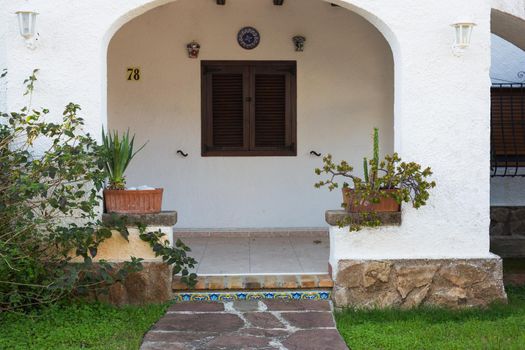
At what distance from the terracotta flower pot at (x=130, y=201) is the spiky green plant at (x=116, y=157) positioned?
84 millimetres

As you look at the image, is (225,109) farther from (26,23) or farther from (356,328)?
(356,328)

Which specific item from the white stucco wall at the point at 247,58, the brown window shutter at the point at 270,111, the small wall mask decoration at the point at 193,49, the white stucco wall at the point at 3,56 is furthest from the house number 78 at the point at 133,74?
the white stucco wall at the point at 3,56

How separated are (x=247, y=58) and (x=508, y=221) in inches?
163

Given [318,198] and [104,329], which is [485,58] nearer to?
[318,198]

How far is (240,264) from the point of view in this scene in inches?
277

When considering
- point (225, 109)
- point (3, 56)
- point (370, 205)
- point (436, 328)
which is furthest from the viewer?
point (225, 109)

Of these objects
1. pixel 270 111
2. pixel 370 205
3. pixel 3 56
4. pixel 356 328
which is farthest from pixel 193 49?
pixel 356 328

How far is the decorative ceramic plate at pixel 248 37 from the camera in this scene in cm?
895

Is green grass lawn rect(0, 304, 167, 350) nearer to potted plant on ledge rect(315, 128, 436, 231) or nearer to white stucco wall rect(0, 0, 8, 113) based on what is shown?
potted plant on ledge rect(315, 128, 436, 231)

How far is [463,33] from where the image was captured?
6223 mm

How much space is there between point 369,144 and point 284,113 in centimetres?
125

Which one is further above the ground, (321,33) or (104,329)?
(321,33)

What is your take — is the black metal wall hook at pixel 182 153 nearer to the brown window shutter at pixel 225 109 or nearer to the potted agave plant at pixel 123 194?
the brown window shutter at pixel 225 109

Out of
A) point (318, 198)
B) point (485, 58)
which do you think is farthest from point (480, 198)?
point (318, 198)
